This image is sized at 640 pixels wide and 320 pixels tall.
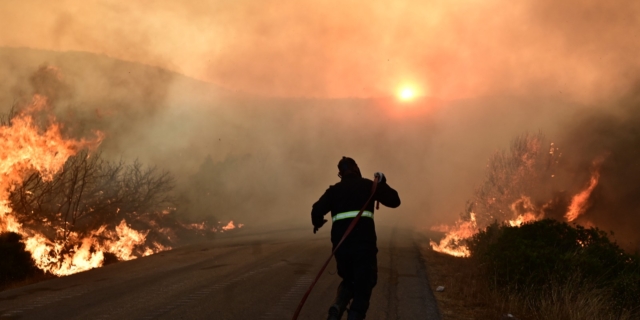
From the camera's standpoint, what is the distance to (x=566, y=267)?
36.0ft

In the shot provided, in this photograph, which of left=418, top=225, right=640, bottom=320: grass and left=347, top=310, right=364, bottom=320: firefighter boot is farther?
left=418, top=225, right=640, bottom=320: grass

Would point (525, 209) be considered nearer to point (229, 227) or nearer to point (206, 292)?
point (229, 227)

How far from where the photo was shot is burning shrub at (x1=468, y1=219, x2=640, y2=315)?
33.3 feet

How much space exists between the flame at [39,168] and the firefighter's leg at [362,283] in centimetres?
1265

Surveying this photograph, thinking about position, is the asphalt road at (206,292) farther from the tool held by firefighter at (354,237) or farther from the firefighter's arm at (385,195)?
the firefighter's arm at (385,195)

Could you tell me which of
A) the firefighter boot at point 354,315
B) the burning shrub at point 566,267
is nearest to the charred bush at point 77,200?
the burning shrub at point 566,267

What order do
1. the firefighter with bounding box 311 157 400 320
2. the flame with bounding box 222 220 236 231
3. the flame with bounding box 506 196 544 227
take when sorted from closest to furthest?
the firefighter with bounding box 311 157 400 320 → the flame with bounding box 222 220 236 231 → the flame with bounding box 506 196 544 227

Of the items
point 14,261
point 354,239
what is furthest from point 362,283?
point 14,261

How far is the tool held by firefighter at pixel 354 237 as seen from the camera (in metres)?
5.84

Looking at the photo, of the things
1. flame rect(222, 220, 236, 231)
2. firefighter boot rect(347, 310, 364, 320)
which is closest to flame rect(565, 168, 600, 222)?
flame rect(222, 220, 236, 231)

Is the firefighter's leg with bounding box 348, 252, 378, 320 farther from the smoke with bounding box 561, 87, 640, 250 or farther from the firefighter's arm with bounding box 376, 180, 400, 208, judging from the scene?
the smoke with bounding box 561, 87, 640, 250

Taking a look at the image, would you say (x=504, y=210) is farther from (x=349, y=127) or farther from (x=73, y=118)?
(x=349, y=127)

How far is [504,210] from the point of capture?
42.1 meters

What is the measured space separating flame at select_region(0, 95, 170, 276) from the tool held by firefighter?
40.9 feet
